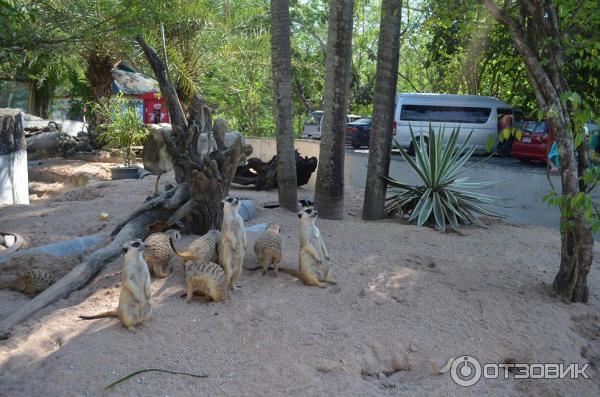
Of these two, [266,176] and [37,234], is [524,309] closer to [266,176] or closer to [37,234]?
[37,234]

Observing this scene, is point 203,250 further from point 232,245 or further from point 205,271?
point 205,271

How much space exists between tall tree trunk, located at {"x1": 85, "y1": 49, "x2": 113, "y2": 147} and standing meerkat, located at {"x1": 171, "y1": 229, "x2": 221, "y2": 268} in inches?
473

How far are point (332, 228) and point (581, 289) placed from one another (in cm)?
275

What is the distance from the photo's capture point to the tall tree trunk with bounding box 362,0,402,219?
746cm

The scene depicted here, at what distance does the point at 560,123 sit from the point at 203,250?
124 inches

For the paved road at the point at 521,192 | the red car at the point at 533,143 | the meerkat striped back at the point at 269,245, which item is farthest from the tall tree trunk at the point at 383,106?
the red car at the point at 533,143

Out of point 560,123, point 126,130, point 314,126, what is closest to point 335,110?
point 560,123

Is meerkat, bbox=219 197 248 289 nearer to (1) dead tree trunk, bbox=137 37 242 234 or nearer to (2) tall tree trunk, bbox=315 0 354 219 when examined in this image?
(1) dead tree trunk, bbox=137 37 242 234

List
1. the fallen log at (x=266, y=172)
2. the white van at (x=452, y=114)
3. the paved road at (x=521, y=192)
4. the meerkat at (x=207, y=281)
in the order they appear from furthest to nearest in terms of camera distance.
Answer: the white van at (x=452, y=114)
the fallen log at (x=266, y=172)
the paved road at (x=521, y=192)
the meerkat at (x=207, y=281)

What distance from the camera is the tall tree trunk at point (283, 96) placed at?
302 inches

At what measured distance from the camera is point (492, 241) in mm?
7129

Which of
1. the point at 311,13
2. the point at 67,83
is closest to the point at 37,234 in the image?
the point at 67,83

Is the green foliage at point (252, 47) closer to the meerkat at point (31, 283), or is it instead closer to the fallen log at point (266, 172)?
the meerkat at point (31, 283)

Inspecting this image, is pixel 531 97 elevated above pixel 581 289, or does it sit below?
above
